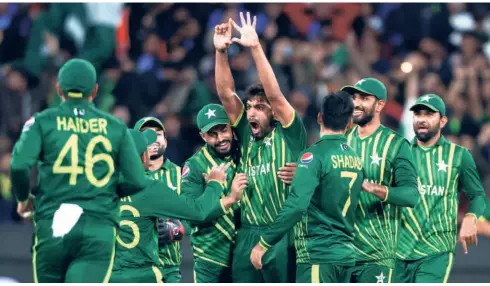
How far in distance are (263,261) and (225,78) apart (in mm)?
1660

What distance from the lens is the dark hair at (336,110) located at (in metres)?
8.98

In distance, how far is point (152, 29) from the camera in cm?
1744

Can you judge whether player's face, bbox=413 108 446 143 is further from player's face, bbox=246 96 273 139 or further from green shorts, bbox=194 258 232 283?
green shorts, bbox=194 258 232 283

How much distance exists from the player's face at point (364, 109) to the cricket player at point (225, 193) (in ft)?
3.67

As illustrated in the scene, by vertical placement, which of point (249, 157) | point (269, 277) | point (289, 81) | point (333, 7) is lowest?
point (269, 277)

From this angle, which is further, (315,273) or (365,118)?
(365,118)

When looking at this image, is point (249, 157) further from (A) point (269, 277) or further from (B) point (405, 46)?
(B) point (405, 46)

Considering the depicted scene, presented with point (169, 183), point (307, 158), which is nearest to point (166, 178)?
point (169, 183)

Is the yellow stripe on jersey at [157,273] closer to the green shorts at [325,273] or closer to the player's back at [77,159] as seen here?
the green shorts at [325,273]

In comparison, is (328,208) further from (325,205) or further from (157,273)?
(157,273)

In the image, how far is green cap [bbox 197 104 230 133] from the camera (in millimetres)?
9938

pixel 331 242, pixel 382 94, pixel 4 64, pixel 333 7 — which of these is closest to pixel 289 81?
pixel 333 7

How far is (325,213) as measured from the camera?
898 cm

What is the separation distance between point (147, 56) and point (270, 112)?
297 inches
